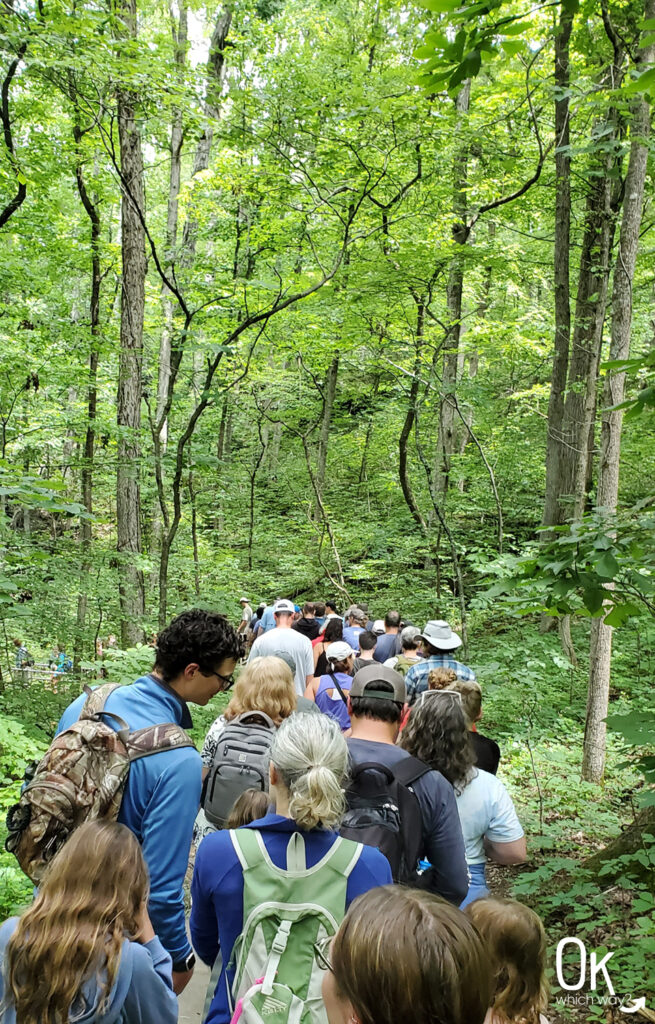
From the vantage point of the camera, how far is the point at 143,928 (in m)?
1.68

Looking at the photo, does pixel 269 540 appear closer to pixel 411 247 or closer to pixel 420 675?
pixel 411 247

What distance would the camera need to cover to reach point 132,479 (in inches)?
369

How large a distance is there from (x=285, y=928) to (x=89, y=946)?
1.64 feet

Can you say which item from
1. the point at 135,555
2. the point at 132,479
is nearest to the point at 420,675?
the point at 135,555

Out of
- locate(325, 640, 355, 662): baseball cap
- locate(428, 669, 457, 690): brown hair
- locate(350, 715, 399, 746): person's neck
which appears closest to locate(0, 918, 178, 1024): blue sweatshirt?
locate(350, 715, 399, 746): person's neck

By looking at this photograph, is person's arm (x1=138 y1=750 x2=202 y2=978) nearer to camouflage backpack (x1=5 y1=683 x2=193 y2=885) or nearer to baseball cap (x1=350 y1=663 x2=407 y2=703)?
camouflage backpack (x1=5 y1=683 x2=193 y2=885)

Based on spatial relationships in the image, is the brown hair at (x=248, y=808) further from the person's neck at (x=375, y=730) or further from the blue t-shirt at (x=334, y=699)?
the blue t-shirt at (x=334, y=699)

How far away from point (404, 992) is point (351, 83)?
1026 cm

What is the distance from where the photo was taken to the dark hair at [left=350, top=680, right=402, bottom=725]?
265 cm

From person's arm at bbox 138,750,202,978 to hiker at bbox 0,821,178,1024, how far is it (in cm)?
41

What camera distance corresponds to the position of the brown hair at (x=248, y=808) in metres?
2.62

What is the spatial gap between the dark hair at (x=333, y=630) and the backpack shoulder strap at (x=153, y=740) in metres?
4.52

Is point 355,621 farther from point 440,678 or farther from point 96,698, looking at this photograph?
point 96,698

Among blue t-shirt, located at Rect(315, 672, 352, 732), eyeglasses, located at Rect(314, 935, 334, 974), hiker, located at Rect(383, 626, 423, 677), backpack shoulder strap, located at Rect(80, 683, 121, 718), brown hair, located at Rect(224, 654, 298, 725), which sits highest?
backpack shoulder strap, located at Rect(80, 683, 121, 718)
